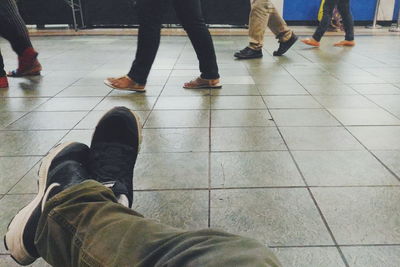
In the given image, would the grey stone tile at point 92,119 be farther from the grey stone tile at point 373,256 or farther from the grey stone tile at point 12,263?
the grey stone tile at point 373,256

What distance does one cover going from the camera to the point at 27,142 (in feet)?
6.79

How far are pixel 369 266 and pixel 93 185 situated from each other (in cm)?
84

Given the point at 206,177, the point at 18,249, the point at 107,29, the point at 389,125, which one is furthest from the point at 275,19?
the point at 107,29

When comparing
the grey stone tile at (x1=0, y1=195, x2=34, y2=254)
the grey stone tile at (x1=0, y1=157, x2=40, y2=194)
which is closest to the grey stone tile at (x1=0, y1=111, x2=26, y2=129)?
the grey stone tile at (x1=0, y1=157, x2=40, y2=194)

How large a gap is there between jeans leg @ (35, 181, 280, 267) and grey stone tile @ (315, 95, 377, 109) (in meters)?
2.12

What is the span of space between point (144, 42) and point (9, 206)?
72.1 inches

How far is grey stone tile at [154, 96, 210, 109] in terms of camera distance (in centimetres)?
272

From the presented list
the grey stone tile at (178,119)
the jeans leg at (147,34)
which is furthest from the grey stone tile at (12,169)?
the jeans leg at (147,34)

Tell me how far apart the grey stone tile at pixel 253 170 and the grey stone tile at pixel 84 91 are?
1586mm

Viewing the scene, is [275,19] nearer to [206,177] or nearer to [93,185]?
[206,177]

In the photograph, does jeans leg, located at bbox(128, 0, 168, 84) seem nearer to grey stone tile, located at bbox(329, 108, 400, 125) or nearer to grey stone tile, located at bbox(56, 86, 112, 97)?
grey stone tile, located at bbox(56, 86, 112, 97)

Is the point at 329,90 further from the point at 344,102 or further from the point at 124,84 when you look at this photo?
the point at 124,84

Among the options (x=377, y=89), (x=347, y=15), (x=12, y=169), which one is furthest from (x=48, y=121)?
(x=347, y=15)

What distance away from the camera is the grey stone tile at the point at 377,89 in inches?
119
